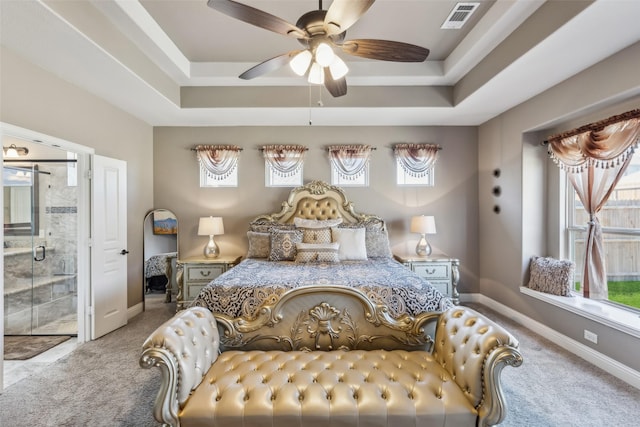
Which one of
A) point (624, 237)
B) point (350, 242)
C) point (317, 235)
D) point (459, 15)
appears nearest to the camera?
point (459, 15)

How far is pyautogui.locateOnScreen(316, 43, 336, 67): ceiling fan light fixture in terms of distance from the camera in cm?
179

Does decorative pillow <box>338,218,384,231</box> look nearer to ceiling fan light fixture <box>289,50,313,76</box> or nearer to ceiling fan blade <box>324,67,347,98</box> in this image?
ceiling fan blade <box>324,67,347,98</box>

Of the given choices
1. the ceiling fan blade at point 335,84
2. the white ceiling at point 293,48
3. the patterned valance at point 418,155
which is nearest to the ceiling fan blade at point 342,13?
the ceiling fan blade at point 335,84

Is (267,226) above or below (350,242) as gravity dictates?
above

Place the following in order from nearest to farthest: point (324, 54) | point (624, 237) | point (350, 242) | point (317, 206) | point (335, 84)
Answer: point (324, 54), point (335, 84), point (624, 237), point (350, 242), point (317, 206)

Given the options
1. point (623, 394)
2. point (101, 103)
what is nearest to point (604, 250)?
point (623, 394)

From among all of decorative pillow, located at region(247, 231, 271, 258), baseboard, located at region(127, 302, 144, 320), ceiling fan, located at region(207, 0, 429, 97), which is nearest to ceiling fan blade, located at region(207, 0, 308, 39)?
ceiling fan, located at region(207, 0, 429, 97)

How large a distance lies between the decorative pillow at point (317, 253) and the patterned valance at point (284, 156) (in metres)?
1.49

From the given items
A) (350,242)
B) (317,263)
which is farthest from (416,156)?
(317,263)

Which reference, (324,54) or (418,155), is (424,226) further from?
(324,54)

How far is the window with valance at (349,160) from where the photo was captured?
4.39 metres

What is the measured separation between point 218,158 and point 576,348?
5013mm

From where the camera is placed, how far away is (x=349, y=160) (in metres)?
4.43

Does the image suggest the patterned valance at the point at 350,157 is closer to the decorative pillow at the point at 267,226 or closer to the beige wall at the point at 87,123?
the decorative pillow at the point at 267,226
